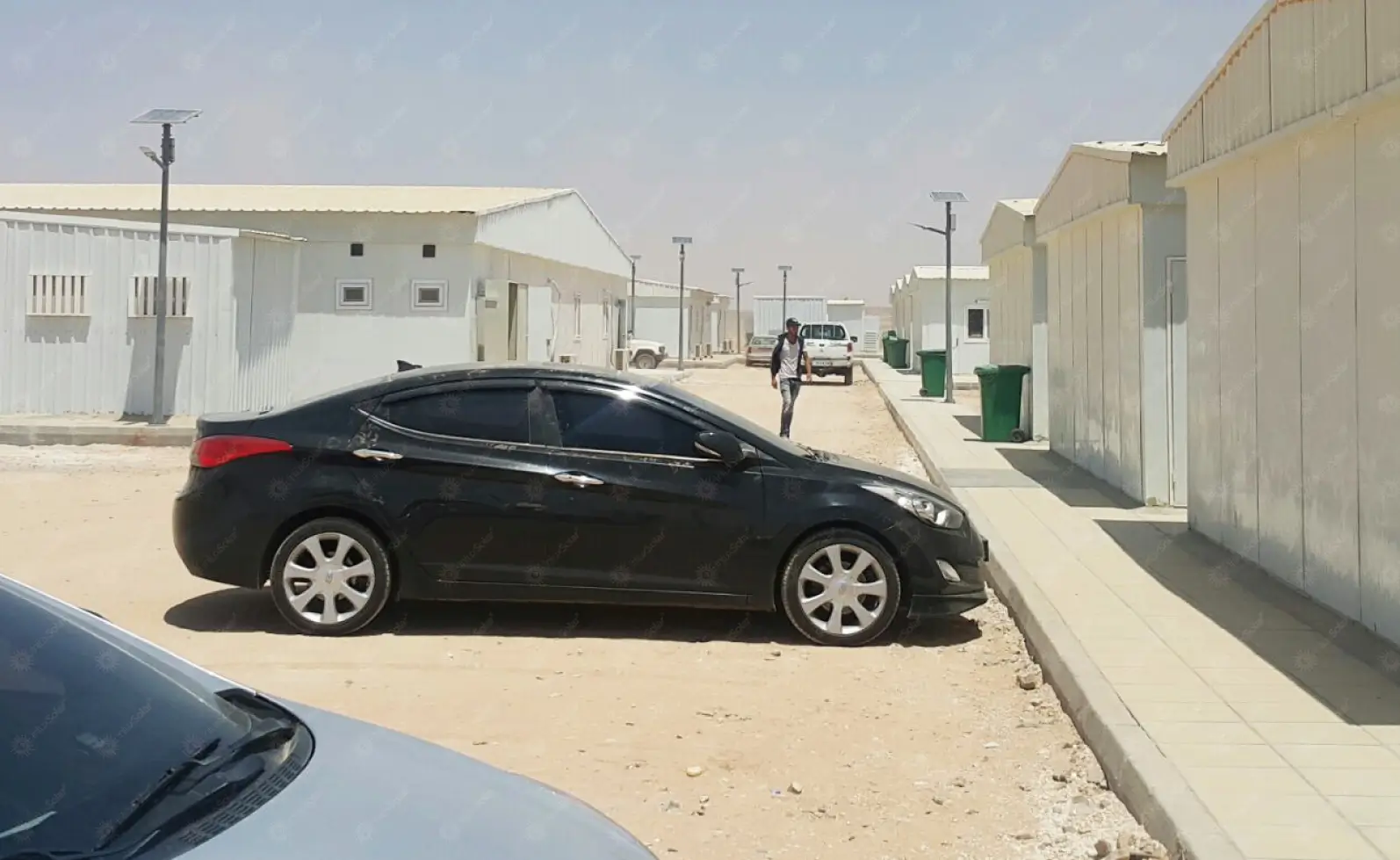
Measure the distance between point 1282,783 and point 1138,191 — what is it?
8.33m

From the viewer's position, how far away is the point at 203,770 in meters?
2.85

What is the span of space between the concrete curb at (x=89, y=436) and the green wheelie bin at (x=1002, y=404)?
433 inches

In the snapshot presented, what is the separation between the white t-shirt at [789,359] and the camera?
18.3m

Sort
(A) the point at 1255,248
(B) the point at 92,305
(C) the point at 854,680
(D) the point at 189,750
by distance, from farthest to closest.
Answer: (B) the point at 92,305, (A) the point at 1255,248, (C) the point at 854,680, (D) the point at 189,750

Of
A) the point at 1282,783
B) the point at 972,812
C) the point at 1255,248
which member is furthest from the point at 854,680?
the point at 1255,248

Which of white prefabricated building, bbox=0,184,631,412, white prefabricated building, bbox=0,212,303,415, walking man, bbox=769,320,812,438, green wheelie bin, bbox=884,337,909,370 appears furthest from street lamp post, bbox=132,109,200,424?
green wheelie bin, bbox=884,337,909,370

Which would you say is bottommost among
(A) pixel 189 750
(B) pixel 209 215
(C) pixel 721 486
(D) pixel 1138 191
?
(A) pixel 189 750

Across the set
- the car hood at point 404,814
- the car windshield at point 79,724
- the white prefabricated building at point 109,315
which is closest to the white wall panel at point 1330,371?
the car hood at point 404,814

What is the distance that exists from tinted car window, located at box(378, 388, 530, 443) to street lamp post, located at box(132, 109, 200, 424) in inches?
473

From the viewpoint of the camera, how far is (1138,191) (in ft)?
41.0

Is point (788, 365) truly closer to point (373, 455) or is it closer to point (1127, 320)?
point (1127, 320)

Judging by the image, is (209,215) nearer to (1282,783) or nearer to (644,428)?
(644,428)

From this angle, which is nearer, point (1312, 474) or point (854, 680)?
point (854, 680)

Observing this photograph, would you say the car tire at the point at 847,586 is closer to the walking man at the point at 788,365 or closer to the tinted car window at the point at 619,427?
the tinted car window at the point at 619,427
